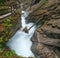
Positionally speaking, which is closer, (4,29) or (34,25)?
(4,29)

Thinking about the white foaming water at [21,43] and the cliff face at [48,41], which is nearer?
the cliff face at [48,41]

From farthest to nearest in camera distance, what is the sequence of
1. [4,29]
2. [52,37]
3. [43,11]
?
1. [43,11]
2. [52,37]
3. [4,29]

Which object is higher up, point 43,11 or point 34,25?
point 43,11

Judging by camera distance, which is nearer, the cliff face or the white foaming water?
the cliff face

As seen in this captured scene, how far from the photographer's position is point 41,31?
62.4ft

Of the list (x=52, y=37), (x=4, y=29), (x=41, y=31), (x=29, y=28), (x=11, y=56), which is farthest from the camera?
(x=29, y=28)

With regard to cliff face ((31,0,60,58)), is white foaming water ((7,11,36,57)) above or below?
below

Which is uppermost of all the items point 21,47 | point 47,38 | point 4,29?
point 4,29

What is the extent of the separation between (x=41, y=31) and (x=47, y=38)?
1.55 meters

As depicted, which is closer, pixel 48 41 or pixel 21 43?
pixel 48 41

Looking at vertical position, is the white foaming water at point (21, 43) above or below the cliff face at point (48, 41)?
below

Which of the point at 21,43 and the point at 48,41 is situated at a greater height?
the point at 48,41

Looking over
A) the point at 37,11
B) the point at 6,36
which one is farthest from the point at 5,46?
the point at 37,11

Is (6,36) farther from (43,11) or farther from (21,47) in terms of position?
(43,11)
